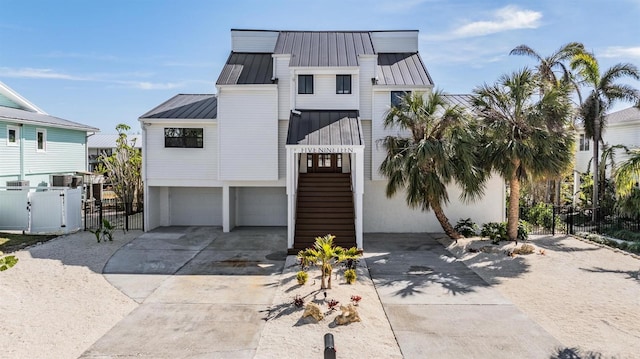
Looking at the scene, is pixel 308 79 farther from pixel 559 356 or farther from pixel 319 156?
pixel 559 356

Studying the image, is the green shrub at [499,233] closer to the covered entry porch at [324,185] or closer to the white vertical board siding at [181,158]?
the covered entry porch at [324,185]

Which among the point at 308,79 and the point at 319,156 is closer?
the point at 308,79

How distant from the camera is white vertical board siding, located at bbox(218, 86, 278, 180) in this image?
18.8 m

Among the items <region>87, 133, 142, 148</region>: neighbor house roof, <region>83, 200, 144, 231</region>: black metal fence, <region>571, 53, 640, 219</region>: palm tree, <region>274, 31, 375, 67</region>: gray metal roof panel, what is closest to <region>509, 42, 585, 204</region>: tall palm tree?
<region>571, 53, 640, 219</region>: palm tree

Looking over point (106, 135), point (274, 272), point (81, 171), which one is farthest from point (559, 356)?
point (106, 135)

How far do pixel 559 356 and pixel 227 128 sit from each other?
1492 centimetres

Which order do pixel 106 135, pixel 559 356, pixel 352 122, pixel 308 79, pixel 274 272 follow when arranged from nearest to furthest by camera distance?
pixel 559 356 < pixel 274 272 < pixel 352 122 < pixel 308 79 < pixel 106 135

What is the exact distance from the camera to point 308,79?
19.3 m

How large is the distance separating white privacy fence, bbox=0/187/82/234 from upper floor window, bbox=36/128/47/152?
616 centimetres

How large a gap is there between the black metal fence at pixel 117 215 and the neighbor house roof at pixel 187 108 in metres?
4.93

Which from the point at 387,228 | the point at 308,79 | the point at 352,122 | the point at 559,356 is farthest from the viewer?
the point at 387,228

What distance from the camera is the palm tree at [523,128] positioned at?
51.3 ft

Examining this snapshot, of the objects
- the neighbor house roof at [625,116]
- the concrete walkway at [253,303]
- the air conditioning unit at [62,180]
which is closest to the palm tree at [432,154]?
the concrete walkway at [253,303]

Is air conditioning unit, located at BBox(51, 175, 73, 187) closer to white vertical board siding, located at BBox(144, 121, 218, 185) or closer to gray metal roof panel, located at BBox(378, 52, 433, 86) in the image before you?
white vertical board siding, located at BBox(144, 121, 218, 185)
